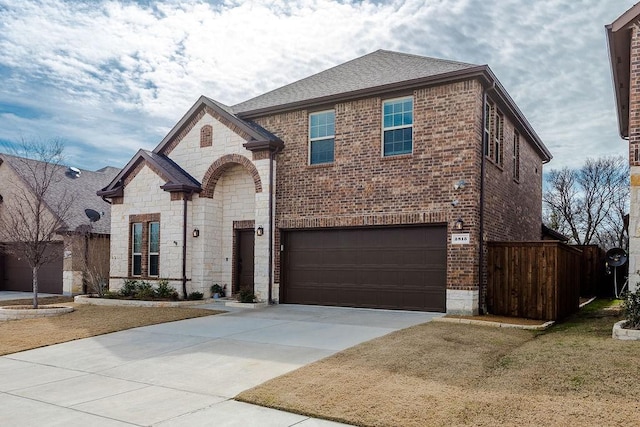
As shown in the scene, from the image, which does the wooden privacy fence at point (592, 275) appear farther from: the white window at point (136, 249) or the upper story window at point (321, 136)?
the white window at point (136, 249)

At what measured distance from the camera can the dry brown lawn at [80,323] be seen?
399 inches

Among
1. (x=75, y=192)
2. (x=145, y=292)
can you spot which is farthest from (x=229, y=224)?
(x=75, y=192)

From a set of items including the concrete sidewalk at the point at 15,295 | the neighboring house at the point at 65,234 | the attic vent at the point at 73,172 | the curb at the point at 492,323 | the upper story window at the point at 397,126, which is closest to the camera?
the curb at the point at 492,323

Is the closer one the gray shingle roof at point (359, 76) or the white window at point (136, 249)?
the gray shingle roof at point (359, 76)

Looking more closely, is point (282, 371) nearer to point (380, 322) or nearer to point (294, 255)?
point (380, 322)

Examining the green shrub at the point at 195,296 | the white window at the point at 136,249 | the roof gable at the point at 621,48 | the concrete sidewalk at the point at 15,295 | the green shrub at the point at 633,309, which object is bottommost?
the concrete sidewalk at the point at 15,295

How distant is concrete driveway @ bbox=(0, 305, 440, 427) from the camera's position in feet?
18.5

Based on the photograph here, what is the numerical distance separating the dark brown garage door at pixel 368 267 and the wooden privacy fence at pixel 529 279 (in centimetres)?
123

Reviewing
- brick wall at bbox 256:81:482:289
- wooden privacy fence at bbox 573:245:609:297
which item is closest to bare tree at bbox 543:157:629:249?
wooden privacy fence at bbox 573:245:609:297

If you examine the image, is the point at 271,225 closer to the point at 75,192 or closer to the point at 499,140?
the point at 499,140

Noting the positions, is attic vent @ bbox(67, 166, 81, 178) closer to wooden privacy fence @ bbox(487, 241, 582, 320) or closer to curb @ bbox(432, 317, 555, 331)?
curb @ bbox(432, 317, 555, 331)

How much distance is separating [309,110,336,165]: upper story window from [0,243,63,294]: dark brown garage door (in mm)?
11481

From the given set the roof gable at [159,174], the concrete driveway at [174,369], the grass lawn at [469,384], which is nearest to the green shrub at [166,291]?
the roof gable at [159,174]

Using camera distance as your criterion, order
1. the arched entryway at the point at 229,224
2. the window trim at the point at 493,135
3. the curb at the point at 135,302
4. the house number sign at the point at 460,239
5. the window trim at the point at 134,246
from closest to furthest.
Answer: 1. the house number sign at the point at 460,239
2. the window trim at the point at 493,135
3. the curb at the point at 135,302
4. the arched entryway at the point at 229,224
5. the window trim at the point at 134,246
